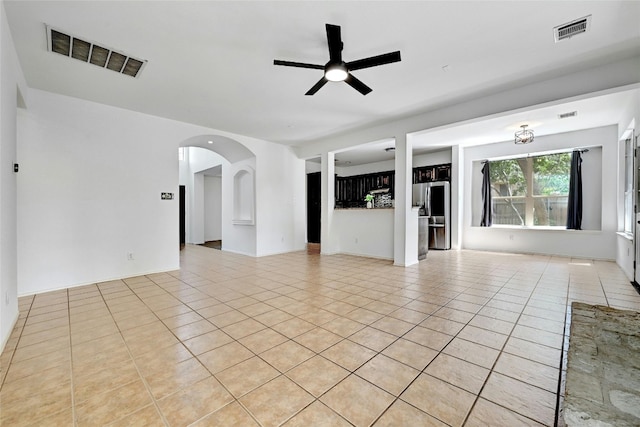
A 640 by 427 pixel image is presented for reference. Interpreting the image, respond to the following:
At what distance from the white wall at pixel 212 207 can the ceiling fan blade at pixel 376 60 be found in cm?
832

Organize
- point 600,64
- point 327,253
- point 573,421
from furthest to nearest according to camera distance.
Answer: point 327,253
point 600,64
point 573,421

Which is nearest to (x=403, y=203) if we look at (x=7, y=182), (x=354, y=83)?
(x=354, y=83)

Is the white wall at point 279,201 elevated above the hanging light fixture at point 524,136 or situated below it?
below

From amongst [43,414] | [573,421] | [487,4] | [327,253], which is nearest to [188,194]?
[327,253]

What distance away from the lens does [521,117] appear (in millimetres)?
4750

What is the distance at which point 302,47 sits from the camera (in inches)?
110

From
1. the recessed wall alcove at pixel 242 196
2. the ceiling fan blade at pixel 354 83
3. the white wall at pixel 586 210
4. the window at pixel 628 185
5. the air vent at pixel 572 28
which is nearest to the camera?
the air vent at pixel 572 28

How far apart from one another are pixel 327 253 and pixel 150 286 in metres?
3.82

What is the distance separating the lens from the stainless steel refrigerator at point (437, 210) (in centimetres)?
755

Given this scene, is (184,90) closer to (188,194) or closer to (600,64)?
(600,64)

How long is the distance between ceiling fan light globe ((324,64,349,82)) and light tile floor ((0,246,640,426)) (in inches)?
96.8

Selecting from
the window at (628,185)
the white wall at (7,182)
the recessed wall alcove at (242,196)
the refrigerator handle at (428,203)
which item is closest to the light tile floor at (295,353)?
the white wall at (7,182)

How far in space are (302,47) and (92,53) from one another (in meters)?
2.26

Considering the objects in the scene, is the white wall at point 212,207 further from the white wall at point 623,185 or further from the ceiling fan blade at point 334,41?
the white wall at point 623,185
